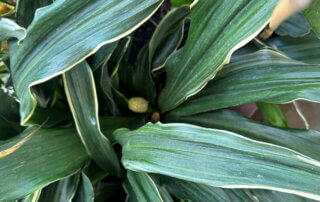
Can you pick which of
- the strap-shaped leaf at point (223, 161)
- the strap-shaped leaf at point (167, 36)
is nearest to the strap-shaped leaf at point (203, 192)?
the strap-shaped leaf at point (223, 161)

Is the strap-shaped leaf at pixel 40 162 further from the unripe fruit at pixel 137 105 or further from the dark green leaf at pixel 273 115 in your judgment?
the dark green leaf at pixel 273 115

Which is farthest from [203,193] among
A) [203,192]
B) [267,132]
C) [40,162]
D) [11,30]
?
[11,30]

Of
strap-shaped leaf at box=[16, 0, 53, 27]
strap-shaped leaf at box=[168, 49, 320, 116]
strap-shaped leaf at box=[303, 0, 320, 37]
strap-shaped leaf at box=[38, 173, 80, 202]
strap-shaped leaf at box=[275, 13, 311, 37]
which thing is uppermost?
strap-shaped leaf at box=[16, 0, 53, 27]

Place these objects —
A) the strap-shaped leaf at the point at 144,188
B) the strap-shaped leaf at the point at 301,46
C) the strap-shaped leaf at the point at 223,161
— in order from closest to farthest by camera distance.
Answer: the strap-shaped leaf at the point at 223,161, the strap-shaped leaf at the point at 144,188, the strap-shaped leaf at the point at 301,46

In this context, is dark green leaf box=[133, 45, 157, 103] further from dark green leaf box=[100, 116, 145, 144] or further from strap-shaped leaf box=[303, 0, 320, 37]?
strap-shaped leaf box=[303, 0, 320, 37]

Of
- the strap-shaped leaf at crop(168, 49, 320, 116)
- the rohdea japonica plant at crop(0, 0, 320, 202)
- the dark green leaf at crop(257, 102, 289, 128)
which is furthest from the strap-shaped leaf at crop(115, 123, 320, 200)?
the dark green leaf at crop(257, 102, 289, 128)

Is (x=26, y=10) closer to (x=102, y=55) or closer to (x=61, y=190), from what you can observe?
(x=102, y=55)
